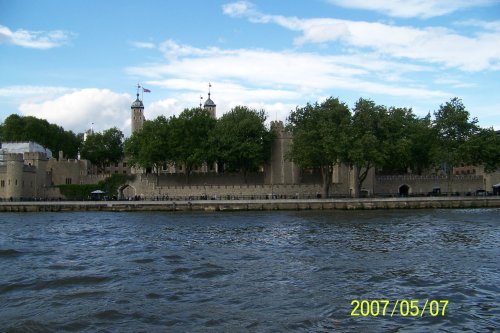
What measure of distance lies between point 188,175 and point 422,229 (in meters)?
42.2

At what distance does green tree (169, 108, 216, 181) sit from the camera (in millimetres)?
66375

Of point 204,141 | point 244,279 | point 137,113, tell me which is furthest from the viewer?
point 137,113

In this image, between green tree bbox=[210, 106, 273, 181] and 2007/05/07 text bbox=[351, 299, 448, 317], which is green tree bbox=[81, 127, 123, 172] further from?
2007/05/07 text bbox=[351, 299, 448, 317]

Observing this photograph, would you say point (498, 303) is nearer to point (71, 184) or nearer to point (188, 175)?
point (188, 175)

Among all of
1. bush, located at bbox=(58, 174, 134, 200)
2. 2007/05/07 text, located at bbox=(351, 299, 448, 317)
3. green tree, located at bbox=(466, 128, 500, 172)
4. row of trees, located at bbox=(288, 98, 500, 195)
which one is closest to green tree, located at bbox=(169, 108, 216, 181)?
bush, located at bbox=(58, 174, 134, 200)

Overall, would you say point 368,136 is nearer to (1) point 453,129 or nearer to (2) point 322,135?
(2) point 322,135

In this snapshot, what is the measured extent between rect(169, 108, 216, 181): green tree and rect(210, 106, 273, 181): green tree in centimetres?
151

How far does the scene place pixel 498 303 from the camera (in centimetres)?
1356

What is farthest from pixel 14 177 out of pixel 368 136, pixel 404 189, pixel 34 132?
pixel 404 189

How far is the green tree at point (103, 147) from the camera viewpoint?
91.6 metres

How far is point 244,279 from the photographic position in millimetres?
16688

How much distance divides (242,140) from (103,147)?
34.8m

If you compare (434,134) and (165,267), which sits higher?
(434,134)

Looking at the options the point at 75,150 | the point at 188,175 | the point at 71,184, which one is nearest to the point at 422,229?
the point at 188,175
